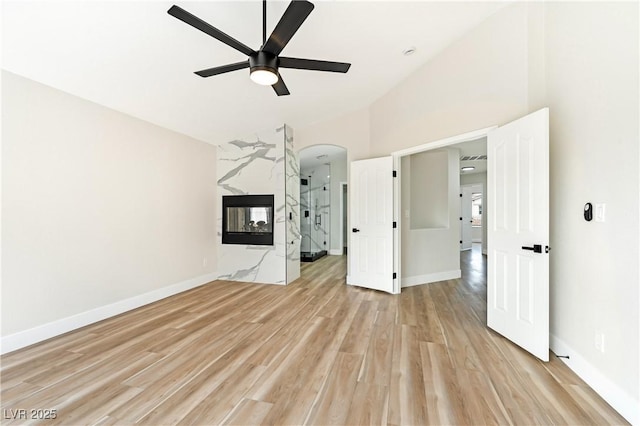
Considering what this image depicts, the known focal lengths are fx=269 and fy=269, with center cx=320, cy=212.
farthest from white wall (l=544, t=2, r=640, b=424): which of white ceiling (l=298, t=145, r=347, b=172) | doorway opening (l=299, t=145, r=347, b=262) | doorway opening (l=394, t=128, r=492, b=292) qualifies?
doorway opening (l=299, t=145, r=347, b=262)

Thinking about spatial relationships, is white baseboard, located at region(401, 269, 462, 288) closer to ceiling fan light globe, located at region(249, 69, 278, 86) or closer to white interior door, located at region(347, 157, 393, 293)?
white interior door, located at region(347, 157, 393, 293)

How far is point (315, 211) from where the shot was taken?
26.2 feet

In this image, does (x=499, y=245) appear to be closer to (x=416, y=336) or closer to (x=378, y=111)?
(x=416, y=336)

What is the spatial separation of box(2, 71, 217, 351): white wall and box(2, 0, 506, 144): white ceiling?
271mm

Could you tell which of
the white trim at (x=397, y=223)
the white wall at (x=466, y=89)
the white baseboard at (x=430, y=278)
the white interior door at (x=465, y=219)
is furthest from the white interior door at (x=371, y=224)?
the white interior door at (x=465, y=219)

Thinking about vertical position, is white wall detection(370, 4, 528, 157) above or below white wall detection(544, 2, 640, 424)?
above

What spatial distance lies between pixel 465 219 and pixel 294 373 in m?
9.39

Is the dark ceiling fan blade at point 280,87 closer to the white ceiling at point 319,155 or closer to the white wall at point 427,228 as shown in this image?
the white wall at point 427,228

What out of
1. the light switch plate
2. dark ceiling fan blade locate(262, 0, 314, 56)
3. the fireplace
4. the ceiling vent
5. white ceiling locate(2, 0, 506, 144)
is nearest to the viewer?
dark ceiling fan blade locate(262, 0, 314, 56)

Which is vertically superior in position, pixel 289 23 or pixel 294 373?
pixel 289 23

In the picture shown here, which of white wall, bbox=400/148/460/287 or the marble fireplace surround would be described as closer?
white wall, bbox=400/148/460/287

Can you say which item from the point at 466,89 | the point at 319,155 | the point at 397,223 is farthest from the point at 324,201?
the point at 466,89

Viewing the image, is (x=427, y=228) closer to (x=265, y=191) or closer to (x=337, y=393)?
(x=265, y=191)

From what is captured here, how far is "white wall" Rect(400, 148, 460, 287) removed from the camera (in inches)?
181
